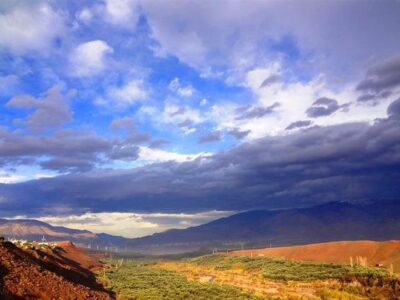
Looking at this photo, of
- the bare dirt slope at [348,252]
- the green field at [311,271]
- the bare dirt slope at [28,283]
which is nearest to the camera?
the bare dirt slope at [28,283]

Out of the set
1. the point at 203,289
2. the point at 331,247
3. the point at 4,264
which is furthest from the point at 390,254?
the point at 4,264

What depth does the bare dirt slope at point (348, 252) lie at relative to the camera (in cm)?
8531

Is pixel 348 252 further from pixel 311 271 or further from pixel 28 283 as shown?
pixel 28 283

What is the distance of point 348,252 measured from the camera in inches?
3829

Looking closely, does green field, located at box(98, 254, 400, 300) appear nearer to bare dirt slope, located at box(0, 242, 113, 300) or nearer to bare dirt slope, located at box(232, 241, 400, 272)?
bare dirt slope, located at box(0, 242, 113, 300)

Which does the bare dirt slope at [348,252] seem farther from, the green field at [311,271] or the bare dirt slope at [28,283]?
the bare dirt slope at [28,283]

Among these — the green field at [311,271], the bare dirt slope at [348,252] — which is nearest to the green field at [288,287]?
the green field at [311,271]

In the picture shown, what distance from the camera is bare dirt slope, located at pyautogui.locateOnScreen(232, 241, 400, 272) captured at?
85312 mm

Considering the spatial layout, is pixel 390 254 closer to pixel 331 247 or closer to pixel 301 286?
pixel 331 247

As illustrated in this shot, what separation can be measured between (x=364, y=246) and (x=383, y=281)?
57697mm

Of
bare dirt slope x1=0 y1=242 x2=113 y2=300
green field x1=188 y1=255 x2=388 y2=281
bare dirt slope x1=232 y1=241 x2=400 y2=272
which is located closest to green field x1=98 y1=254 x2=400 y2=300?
green field x1=188 y1=255 x2=388 y2=281

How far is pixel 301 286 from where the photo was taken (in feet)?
149

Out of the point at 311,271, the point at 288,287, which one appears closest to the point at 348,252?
the point at 311,271

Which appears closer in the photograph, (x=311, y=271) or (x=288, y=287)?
(x=288, y=287)
